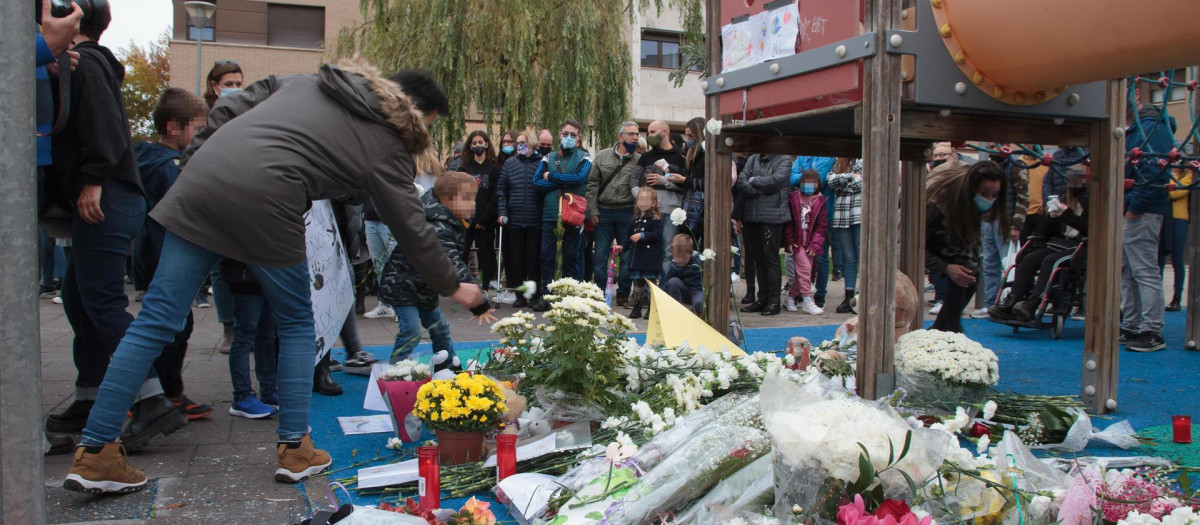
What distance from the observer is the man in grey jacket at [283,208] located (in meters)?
3.22

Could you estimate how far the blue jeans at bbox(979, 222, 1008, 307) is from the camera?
906 centimetres

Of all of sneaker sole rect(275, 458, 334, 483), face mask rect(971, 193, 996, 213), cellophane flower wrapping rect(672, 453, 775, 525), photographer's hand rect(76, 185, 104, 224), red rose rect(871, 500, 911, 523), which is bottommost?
sneaker sole rect(275, 458, 334, 483)

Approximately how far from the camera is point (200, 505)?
10.6 ft

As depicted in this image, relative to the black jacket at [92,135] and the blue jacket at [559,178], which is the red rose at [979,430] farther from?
the blue jacket at [559,178]

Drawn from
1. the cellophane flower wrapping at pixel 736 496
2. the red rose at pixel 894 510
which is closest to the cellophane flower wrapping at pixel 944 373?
the cellophane flower wrapping at pixel 736 496

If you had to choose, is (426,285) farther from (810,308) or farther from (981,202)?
(810,308)

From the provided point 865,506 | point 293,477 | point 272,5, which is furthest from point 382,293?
point 272,5

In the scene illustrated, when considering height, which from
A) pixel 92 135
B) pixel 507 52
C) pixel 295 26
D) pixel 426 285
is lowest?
pixel 426 285

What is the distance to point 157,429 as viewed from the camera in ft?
12.5

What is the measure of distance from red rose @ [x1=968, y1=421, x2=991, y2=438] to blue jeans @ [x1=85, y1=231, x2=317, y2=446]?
2938 millimetres

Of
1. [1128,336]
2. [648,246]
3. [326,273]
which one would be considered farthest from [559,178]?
[1128,336]

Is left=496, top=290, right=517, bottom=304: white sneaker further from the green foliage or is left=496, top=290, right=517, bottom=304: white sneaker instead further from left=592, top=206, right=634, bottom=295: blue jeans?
the green foliage

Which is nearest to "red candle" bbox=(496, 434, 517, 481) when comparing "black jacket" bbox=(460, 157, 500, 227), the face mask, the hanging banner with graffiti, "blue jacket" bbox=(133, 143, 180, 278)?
the hanging banner with graffiti

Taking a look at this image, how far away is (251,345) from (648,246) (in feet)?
15.2
